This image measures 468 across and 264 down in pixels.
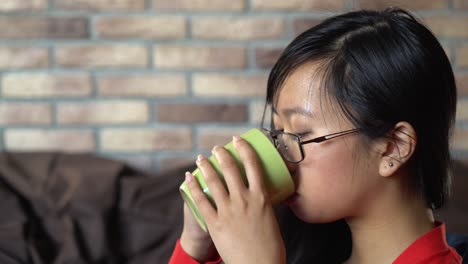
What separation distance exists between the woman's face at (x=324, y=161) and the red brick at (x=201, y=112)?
906 mm

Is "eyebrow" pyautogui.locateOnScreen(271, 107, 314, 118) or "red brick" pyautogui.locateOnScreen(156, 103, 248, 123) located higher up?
"eyebrow" pyautogui.locateOnScreen(271, 107, 314, 118)

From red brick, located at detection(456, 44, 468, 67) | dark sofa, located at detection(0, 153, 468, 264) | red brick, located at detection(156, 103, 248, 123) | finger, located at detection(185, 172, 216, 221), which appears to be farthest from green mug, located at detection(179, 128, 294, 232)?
red brick, located at detection(456, 44, 468, 67)

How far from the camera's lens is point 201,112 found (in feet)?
6.17

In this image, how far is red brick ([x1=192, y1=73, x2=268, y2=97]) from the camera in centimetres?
187

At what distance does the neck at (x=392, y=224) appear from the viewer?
0.98 metres

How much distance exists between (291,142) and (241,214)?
5.8 inches

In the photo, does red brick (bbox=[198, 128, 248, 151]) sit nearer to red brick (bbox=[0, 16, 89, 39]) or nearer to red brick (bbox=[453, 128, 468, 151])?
red brick (bbox=[0, 16, 89, 39])

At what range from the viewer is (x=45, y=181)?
169 centimetres

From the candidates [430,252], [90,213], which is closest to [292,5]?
[90,213]

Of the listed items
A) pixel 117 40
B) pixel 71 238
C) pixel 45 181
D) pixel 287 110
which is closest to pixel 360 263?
pixel 287 110

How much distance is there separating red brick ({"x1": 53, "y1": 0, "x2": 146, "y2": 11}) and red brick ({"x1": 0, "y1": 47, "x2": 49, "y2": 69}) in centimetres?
15

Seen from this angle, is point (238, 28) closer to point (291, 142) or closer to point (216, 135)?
point (216, 135)

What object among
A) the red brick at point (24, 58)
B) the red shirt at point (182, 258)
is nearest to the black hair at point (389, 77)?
the red shirt at point (182, 258)

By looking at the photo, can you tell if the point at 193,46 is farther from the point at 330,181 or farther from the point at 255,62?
the point at 330,181
